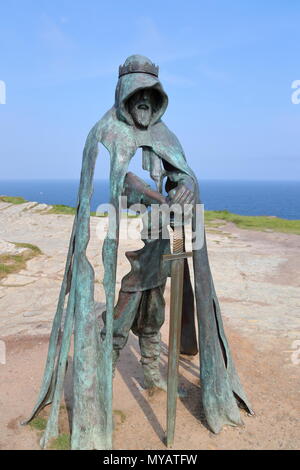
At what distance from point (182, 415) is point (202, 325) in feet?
2.99

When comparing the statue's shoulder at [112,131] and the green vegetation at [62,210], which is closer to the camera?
the statue's shoulder at [112,131]

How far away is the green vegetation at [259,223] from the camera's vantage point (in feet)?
47.8

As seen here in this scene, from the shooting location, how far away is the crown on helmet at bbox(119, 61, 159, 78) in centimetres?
318

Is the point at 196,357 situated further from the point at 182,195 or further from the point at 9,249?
the point at 9,249

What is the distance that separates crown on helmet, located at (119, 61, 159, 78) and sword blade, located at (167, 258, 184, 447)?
1461 mm

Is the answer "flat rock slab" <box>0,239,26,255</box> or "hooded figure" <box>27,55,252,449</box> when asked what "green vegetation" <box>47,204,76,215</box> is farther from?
"hooded figure" <box>27,55,252,449</box>

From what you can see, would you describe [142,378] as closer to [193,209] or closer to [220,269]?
[193,209]

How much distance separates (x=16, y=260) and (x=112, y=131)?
6.61m

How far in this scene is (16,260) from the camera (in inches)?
360

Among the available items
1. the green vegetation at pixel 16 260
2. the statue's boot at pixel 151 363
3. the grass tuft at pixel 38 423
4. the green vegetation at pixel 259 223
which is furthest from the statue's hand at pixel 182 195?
the green vegetation at pixel 259 223

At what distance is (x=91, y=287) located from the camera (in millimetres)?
3176

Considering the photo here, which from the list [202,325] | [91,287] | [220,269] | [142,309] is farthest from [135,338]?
[220,269]

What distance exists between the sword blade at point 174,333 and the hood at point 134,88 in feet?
3.99

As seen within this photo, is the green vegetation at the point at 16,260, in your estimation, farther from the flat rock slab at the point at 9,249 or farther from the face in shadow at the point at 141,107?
the face in shadow at the point at 141,107
